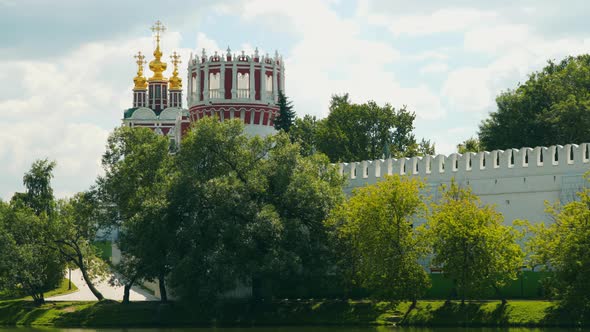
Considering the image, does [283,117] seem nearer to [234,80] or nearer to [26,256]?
[234,80]

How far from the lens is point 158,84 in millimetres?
113750

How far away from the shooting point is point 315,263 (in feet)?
154

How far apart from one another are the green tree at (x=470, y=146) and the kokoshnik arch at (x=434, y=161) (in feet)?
33.3

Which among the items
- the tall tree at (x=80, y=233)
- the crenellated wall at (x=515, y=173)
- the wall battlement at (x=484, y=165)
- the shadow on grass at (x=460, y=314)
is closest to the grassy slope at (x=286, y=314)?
the shadow on grass at (x=460, y=314)

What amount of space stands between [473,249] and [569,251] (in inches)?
143

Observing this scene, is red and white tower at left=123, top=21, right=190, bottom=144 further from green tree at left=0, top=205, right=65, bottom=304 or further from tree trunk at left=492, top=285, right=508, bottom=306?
tree trunk at left=492, top=285, right=508, bottom=306

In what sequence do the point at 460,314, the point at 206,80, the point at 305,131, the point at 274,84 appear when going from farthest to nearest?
the point at 305,131, the point at 274,84, the point at 206,80, the point at 460,314

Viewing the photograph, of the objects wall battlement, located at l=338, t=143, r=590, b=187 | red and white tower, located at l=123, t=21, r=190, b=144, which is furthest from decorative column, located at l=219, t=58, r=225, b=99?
red and white tower, located at l=123, t=21, r=190, b=144

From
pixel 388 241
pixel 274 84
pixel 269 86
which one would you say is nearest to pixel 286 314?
pixel 388 241

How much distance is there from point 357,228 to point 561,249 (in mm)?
7753

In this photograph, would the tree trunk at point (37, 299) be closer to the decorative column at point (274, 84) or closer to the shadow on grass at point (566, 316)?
the decorative column at point (274, 84)

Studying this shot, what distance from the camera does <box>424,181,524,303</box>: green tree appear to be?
4312 cm

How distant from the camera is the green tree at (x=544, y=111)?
59062 mm

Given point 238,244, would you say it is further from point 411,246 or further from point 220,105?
point 220,105
